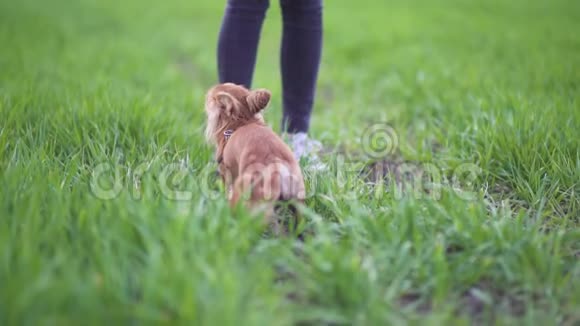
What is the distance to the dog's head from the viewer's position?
1720mm

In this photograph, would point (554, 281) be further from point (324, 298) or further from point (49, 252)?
point (49, 252)

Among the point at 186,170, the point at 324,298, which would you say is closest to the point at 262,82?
the point at 186,170

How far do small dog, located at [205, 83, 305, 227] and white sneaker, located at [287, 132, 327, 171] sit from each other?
1.42 feet

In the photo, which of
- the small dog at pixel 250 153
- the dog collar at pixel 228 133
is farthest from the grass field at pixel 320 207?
the dog collar at pixel 228 133

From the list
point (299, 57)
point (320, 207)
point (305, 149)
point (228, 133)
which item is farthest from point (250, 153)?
point (299, 57)

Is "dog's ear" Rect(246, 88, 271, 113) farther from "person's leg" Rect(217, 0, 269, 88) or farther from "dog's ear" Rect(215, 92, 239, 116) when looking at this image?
"person's leg" Rect(217, 0, 269, 88)

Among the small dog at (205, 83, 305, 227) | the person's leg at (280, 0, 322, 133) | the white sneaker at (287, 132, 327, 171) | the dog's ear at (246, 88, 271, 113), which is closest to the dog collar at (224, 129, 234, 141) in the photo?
the small dog at (205, 83, 305, 227)

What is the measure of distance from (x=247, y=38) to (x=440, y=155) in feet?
3.78

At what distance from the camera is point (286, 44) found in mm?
2275

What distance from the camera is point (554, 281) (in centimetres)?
134

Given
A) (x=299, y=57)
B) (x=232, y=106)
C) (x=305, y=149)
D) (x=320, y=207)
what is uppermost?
(x=299, y=57)

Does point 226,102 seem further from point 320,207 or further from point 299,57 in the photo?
point 299,57

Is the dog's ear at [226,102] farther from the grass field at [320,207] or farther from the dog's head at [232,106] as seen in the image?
the grass field at [320,207]

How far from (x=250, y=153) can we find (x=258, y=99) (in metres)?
0.26
